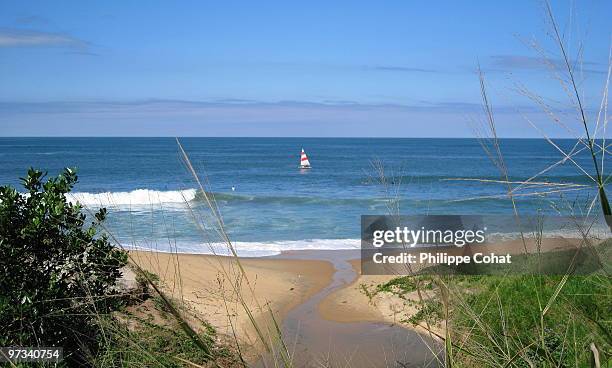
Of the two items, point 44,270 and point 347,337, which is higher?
point 44,270

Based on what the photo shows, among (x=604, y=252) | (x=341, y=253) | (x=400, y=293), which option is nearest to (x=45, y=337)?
(x=604, y=252)

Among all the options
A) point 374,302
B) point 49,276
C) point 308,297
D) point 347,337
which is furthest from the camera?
point 308,297

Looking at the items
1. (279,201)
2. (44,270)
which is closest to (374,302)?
(44,270)

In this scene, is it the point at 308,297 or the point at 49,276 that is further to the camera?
the point at 308,297

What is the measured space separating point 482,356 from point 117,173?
4374cm

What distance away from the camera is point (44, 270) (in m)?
4.30

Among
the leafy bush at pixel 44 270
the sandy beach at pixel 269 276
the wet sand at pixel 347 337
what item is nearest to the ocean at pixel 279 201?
the leafy bush at pixel 44 270

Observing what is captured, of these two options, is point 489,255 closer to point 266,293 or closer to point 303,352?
point 266,293

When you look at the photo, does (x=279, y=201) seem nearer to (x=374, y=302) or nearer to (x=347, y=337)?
(x=374, y=302)

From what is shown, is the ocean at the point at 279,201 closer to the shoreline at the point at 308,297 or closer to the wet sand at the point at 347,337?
the shoreline at the point at 308,297

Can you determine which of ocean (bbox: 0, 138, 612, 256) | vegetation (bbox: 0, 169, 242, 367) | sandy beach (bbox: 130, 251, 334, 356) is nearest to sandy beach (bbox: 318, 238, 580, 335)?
sandy beach (bbox: 130, 251, 334, 356)

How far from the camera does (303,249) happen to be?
1461cm

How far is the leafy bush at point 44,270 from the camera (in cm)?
392

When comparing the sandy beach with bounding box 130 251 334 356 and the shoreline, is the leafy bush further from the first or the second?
the sandy beach with bounding box 130 251 334 356
